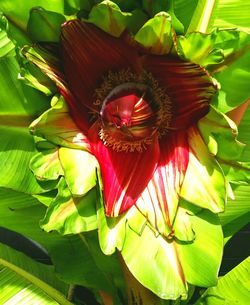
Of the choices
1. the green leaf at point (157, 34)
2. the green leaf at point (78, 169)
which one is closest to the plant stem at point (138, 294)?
the green leaf at point (78, 169)

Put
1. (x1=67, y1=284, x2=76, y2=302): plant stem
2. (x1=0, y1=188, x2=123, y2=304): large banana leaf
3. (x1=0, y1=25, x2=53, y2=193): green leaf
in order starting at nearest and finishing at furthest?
(x1=0, y1=25, x2=53, y2=193): green leaf, (x1=0, y1=188, x2=123, y2=304): large banana leaf, (x1=67, y1=284, x2=76, y2=302): plant stem

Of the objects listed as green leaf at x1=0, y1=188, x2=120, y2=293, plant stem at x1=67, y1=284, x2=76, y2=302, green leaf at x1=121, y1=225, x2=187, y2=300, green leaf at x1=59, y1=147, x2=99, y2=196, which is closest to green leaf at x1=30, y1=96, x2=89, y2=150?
green leaf at x1=59, y1=147, x2=99, y2=196

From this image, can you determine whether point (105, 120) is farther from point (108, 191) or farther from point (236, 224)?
point (236, 224)

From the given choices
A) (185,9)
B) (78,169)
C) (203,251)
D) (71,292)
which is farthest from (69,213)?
(71,292)

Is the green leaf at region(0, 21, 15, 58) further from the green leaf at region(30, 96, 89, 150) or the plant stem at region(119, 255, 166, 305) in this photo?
the plant stem at region(119, 255, 166, 305)

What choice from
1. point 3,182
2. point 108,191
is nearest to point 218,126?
point 108,191

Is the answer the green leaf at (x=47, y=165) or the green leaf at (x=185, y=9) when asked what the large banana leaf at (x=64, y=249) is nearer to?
the green leaf at (x=47, y=165)

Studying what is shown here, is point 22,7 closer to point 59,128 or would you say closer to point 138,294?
point 59,128
